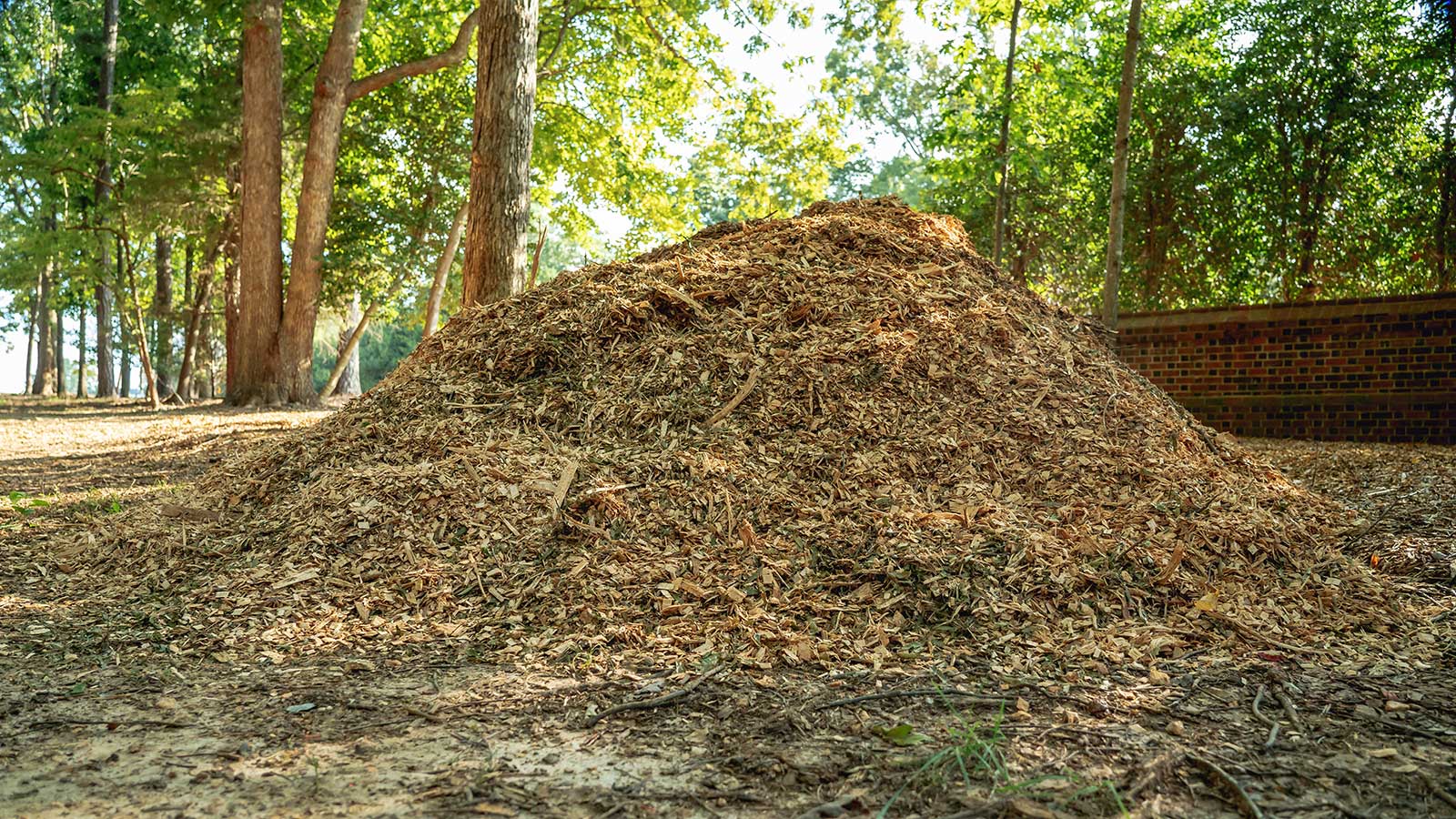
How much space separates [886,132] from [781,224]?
1176 inches

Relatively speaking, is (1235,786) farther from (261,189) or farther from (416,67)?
(416,67)

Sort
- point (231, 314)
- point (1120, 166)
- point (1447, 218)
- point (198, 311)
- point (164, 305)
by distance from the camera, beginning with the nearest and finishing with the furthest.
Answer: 1. point (1120, 166)
2. point (1447, 218)
3. point (231, 314)
4. point (198, 311)
5. point (164, 305)

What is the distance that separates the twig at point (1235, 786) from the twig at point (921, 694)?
1.71ft

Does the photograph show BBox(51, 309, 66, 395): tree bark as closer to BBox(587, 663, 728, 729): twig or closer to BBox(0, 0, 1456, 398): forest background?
Answer: BBox(0, 0, 1456, 398): forest background

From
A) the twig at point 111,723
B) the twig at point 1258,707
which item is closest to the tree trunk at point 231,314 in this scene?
the twig at point 111,723

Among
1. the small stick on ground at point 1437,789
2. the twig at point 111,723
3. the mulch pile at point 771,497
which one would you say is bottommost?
the twig at point 111,723

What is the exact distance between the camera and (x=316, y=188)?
11664 mm

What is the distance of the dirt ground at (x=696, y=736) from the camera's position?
2.08 m

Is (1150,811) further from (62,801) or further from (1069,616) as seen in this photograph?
(62,801)

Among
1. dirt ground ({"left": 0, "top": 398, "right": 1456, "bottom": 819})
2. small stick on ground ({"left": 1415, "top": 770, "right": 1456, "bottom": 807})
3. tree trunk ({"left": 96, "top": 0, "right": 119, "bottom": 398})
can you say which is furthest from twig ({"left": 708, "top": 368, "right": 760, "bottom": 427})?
tree trunk ({"left": 96, "top": 0, "right": 119, "bottom": 398})

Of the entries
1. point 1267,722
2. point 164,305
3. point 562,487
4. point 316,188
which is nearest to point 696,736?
point 1267,722

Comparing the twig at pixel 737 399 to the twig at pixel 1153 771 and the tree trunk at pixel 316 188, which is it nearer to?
the twig at pixel 1153 771

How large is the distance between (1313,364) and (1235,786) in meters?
8.24

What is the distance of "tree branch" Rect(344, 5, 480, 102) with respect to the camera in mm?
11914
